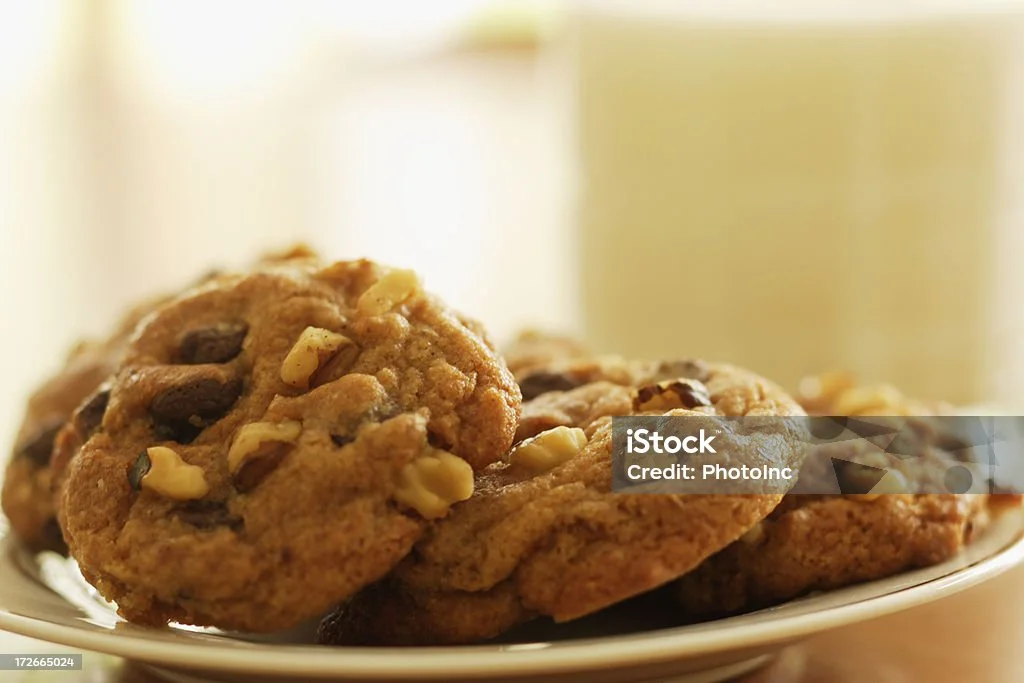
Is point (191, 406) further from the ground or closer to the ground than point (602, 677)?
further from the ground

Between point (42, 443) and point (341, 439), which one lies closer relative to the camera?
point (341, 439)

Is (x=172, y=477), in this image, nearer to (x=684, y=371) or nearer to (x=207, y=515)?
(x=207, y=515)

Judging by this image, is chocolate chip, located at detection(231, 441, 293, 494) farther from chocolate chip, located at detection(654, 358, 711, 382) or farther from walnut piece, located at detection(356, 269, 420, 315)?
chocolate chip, located at detection(654, 358, 711, 382)

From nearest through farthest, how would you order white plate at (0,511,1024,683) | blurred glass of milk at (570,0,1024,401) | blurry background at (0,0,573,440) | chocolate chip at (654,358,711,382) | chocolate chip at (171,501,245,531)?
white plate at (0,511,1024,683) < chocolate chip at (171,501,245,531) < chocolate chip at (654,358,711,382) < blurred glass of milk at (570,0,1024,401) < blurry background at (0,0,573,440)

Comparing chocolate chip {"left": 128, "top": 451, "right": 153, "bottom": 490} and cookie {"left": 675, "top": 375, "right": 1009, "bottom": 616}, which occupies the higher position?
chocolate chip {"left": 128, "top": 451, "right": 153, "bottom": 490}

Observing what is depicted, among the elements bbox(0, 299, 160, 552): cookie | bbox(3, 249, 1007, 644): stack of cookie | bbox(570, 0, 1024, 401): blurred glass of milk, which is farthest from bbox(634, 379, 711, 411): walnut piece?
bbox(570, 0, 1024, 401): blurred glass of milk

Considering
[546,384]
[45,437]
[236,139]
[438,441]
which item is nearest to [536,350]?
[546,384]
